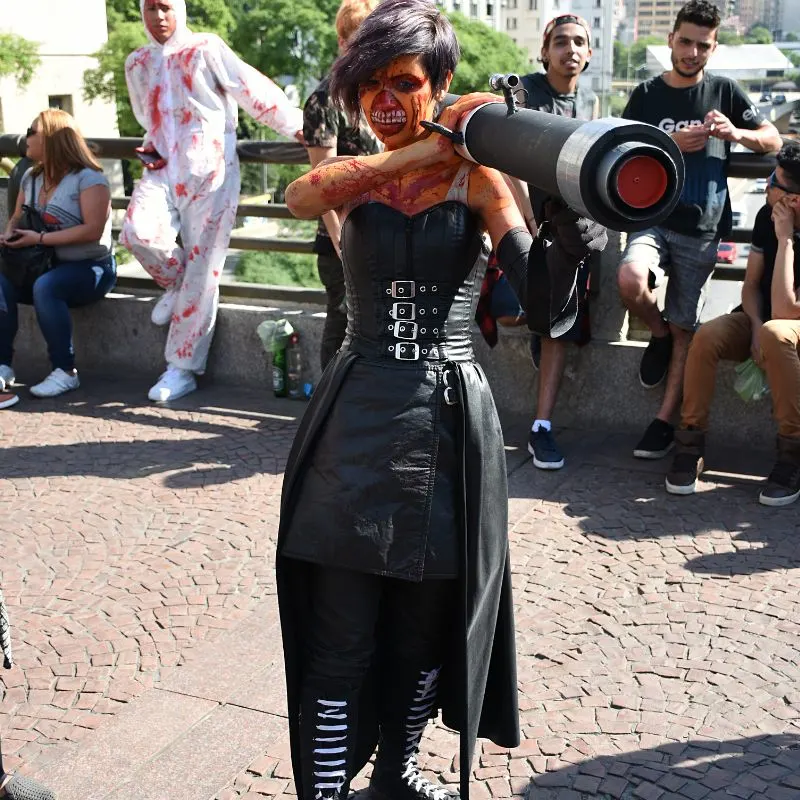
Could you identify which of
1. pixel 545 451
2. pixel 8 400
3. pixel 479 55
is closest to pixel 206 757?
pixel 545 451

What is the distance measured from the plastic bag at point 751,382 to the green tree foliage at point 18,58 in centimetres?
3610

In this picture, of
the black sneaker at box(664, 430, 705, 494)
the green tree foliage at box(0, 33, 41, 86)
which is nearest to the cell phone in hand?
the black sneaker at box(664, 430, 705, 494)

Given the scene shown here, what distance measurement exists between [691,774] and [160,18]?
509 centimetres

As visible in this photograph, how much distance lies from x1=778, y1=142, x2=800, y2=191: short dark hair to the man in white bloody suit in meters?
2.60

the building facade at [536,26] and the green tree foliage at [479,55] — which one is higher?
the building facade at [536,26]

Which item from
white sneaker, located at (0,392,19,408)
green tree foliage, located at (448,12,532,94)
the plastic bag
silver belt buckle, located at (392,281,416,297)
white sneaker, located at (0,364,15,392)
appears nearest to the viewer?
silver belt buckle, located at (392,281,416,297)

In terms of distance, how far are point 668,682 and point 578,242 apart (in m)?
1.86

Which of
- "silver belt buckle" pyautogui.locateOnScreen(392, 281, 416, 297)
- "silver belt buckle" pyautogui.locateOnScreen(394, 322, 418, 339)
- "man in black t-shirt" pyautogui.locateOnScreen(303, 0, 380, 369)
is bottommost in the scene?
"silver belt buckle" pyautogui.locateOnScreen(394, 322, 418, 339)

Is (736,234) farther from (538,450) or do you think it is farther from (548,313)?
(548,313)

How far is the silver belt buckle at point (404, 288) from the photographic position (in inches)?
107

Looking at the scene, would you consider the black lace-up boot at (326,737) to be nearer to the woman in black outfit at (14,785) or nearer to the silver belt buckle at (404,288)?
the woman in black outfit at (14,785)

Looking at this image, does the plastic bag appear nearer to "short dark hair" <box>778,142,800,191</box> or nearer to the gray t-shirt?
"short dark hair" <box>778,142,800,191</box>

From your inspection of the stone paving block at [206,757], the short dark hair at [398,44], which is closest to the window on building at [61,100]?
the stone paving block at [206,757]

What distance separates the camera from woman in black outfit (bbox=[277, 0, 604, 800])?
2674mm
